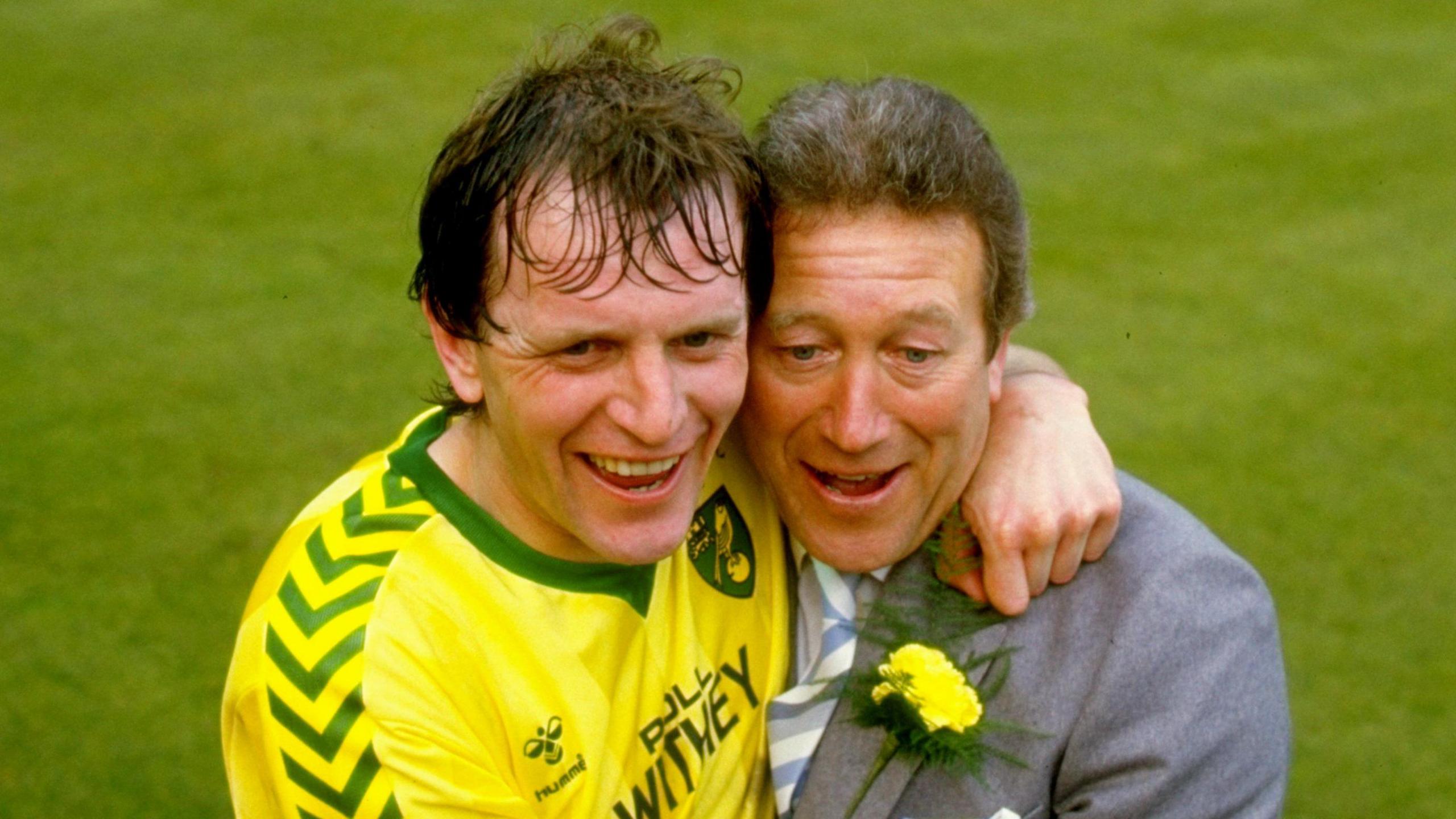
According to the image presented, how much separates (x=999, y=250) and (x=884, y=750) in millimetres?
866

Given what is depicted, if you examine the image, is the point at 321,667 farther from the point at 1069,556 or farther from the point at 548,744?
the point at 1069,556

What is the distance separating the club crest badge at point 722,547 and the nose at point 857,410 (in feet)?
1.07

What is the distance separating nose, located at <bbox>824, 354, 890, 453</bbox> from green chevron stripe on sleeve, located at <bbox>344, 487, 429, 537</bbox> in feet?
2.23

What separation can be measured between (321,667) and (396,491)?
1.16ft

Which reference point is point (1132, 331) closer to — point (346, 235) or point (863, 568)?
point (346, 235)

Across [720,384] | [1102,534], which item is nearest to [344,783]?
[720,384]

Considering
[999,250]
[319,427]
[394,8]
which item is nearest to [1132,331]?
[319,427]

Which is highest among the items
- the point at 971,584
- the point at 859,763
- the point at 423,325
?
the point at 971,584

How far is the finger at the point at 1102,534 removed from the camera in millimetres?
2797

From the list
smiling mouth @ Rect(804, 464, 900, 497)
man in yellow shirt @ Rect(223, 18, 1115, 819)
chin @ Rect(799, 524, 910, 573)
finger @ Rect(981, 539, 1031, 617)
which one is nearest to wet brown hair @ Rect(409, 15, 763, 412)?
man in yellow shirt @ Rect(223, 18, 1115, 819)

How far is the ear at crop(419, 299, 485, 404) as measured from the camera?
2613mm

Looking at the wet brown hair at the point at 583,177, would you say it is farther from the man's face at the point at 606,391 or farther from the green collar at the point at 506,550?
the green collar at the point at 506,550

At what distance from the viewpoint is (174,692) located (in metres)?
4.55

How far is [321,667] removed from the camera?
2.36 meters
